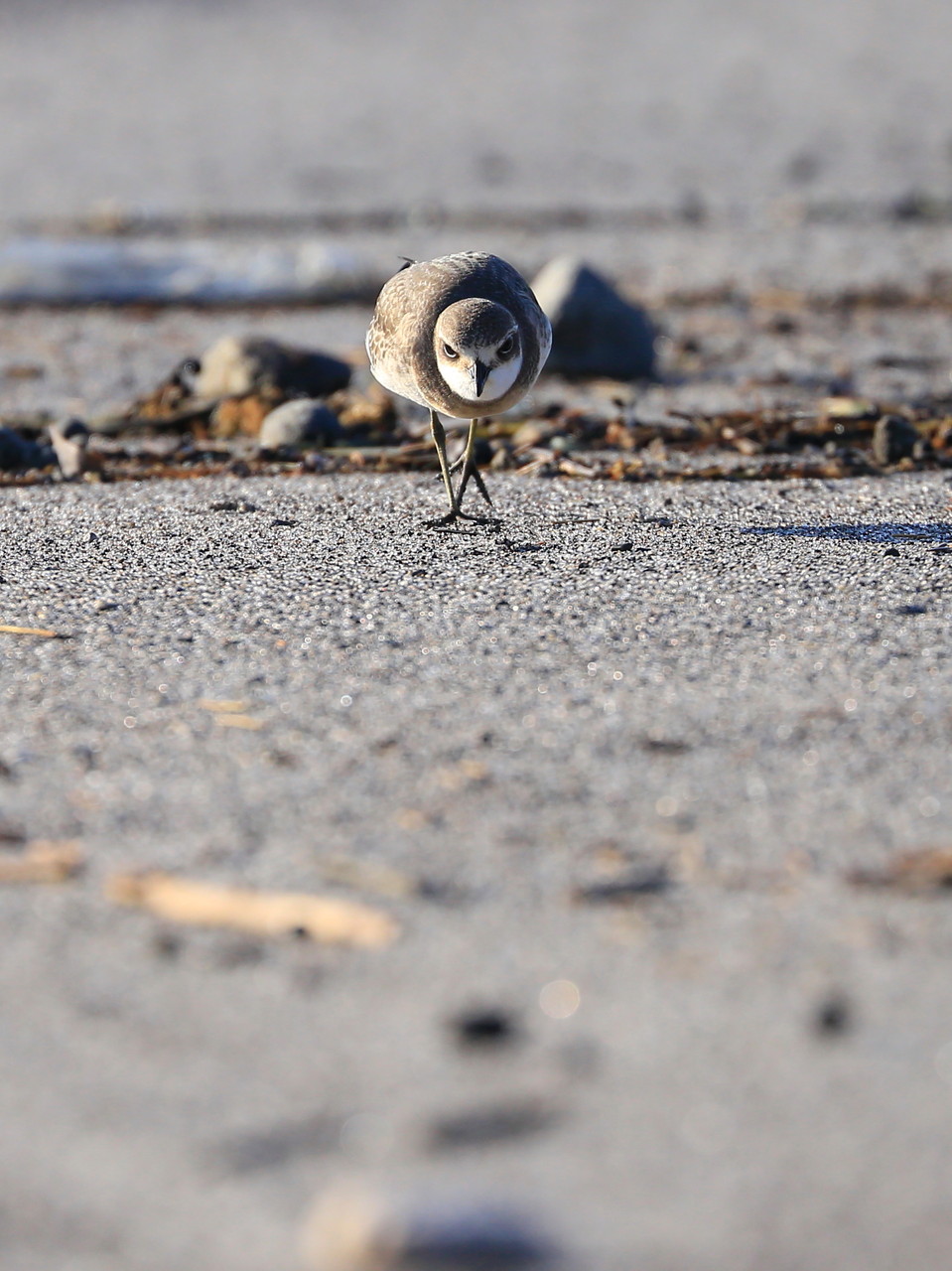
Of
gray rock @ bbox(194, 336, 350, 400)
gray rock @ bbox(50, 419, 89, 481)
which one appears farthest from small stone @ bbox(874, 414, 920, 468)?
gray rock @ bbox(50, 419, 89, 481)

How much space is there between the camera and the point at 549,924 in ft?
9.71

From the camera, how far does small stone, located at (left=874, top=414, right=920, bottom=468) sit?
6801mm

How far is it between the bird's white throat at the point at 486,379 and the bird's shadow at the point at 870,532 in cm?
98

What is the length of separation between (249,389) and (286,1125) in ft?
20.0

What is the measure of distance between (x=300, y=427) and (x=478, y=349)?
193 cm

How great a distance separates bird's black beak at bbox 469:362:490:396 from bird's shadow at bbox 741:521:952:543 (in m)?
1.04

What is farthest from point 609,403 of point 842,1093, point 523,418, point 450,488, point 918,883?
point 842,1093

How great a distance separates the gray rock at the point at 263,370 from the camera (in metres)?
A: 8.23

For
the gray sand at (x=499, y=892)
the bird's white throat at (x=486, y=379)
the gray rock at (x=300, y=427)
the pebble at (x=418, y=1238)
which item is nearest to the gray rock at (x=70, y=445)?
the gray rock at (x=300, y=427)

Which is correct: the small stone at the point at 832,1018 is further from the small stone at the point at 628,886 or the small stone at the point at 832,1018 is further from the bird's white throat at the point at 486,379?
the bird's white throat at the point at 486,379

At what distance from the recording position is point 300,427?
730 cm

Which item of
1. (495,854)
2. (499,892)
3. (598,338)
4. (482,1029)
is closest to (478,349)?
(495,854)

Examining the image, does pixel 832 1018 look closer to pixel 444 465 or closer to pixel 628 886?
pixel 628 886

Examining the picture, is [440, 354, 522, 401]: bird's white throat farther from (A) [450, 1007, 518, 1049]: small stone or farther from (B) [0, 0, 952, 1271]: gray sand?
(A) [450, 1007, 518, 1049]: small stone
